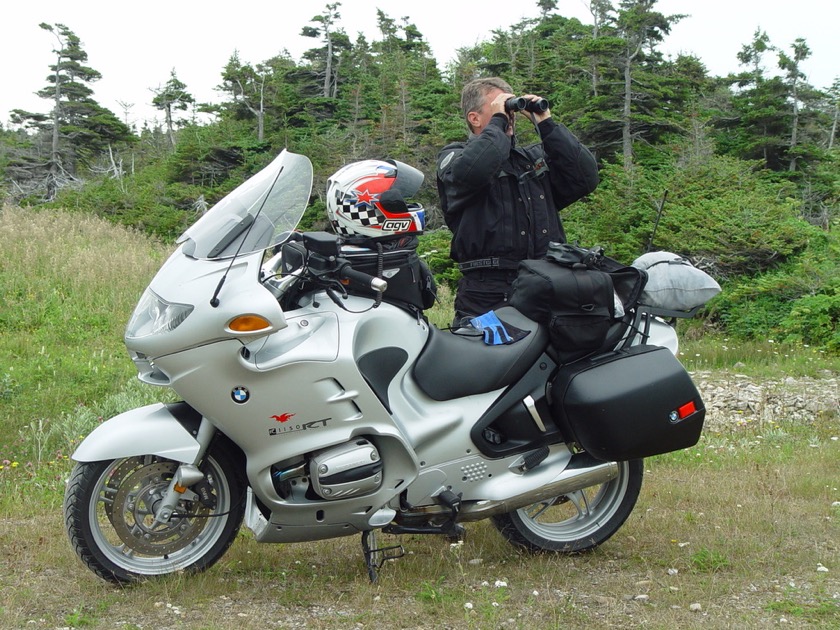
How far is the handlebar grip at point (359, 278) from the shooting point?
3496 mm

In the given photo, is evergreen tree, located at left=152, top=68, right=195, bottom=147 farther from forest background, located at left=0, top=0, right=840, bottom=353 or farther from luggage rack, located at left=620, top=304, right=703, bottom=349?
luggage rack, located at left=620, top=304, right=703, bottom=349

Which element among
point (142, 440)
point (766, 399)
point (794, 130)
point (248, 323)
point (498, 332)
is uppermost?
point (794, 130)

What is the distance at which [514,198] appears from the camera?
15.6 ft

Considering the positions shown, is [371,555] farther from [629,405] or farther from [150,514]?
[629,405]

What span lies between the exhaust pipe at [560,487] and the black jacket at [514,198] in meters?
A: 1.21

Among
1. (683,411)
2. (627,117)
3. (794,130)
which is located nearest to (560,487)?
(683,411)

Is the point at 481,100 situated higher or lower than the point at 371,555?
higher

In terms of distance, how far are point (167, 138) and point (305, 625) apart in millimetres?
42299

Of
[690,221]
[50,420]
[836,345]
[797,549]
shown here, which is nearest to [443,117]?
[690,221]

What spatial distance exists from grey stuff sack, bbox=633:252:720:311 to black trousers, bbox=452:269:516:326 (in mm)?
856

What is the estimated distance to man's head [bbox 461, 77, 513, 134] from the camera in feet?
15.9

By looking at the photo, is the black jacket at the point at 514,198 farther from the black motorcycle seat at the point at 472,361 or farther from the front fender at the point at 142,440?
the front fender at the point at 142,440

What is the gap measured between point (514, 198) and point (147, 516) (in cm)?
248

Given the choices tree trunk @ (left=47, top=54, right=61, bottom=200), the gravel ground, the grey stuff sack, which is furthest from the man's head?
tree trunk @ (left=47, top=54, right=61, bottom=200)
